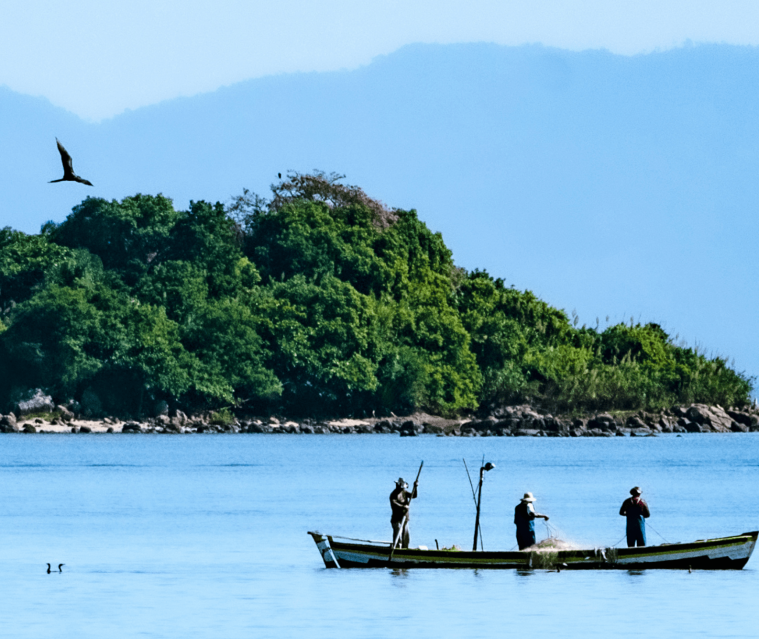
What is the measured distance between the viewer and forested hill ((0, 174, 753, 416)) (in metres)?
114

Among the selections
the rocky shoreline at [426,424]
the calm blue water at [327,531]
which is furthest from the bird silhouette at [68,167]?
the rocky shoreline at [426,424]

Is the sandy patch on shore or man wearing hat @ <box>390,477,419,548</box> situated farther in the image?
the sandy patch on shore

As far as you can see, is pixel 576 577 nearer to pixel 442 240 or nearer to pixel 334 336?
pixel 334 336

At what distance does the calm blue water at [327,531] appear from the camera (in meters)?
31.4

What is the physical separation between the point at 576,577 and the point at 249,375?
7974 cm

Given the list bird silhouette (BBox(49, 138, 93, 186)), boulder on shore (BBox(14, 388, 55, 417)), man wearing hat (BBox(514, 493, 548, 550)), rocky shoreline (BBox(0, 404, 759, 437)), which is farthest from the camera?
rocky shoreline (BBox(0, 404, 759, 437))

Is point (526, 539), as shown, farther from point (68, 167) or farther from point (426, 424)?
point (426, 424)

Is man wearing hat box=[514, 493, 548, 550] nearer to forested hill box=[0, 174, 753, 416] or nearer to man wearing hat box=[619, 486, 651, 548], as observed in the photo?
man wearing hat box=[619, 486, 651, 548]

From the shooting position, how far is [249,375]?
380 feet

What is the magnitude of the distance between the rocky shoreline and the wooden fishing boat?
8248 centimetres

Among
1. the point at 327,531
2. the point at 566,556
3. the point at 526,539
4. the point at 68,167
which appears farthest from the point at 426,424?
the point at 68,167

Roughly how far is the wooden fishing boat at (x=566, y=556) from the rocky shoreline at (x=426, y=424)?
8248cm

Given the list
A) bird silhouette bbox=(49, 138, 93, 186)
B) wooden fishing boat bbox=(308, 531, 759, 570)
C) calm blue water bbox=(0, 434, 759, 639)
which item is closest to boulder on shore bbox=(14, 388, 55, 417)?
calm blue water bbox=(0, 434, 759, 639)

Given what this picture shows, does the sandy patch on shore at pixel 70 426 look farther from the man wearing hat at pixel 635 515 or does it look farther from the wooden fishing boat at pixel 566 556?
the man wearing hat at pixel 635 515
